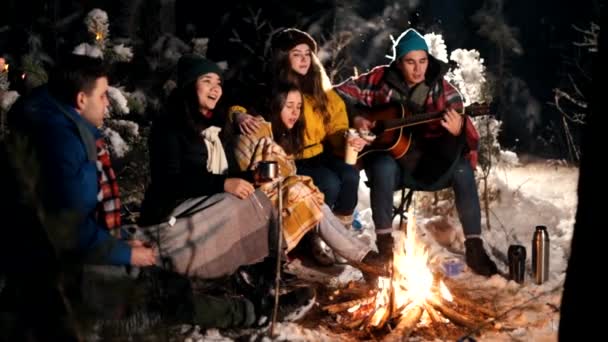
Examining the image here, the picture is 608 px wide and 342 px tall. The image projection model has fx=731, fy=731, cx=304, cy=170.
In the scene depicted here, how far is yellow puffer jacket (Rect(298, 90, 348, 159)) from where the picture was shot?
225 inches

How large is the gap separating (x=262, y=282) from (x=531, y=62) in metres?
13.7

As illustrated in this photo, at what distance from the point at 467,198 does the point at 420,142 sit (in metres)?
0.60

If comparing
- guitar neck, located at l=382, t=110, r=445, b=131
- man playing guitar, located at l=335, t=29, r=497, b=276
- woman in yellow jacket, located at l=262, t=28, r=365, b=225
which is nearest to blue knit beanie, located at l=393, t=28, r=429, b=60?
man playing guitar, located at l=335, t=29, r=497, b=276

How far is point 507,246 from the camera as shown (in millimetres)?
6582

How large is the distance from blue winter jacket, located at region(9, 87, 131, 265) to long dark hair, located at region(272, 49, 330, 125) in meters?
2.39

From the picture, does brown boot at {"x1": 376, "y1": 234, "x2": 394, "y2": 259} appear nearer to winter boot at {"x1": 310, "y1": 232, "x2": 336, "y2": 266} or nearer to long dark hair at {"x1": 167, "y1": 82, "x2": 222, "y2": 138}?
winter boot at {"x1": 310, "y1": 232, "x2": 336, "y2": 266}

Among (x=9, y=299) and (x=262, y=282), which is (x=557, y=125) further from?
(x=9, y=299)

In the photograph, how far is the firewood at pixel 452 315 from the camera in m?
4.45

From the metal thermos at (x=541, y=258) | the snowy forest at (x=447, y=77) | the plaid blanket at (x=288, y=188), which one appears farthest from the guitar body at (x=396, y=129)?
the metal thermos at (x=541, y=258)

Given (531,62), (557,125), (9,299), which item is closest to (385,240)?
(9,299)

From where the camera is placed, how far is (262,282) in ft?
15.2

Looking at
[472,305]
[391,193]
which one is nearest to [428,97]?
[391,193]

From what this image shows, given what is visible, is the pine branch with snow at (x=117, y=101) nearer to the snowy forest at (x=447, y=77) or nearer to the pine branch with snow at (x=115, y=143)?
the snowy forest at (x=447, y=77)

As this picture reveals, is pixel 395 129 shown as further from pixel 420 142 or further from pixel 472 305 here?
pixel 472 305
